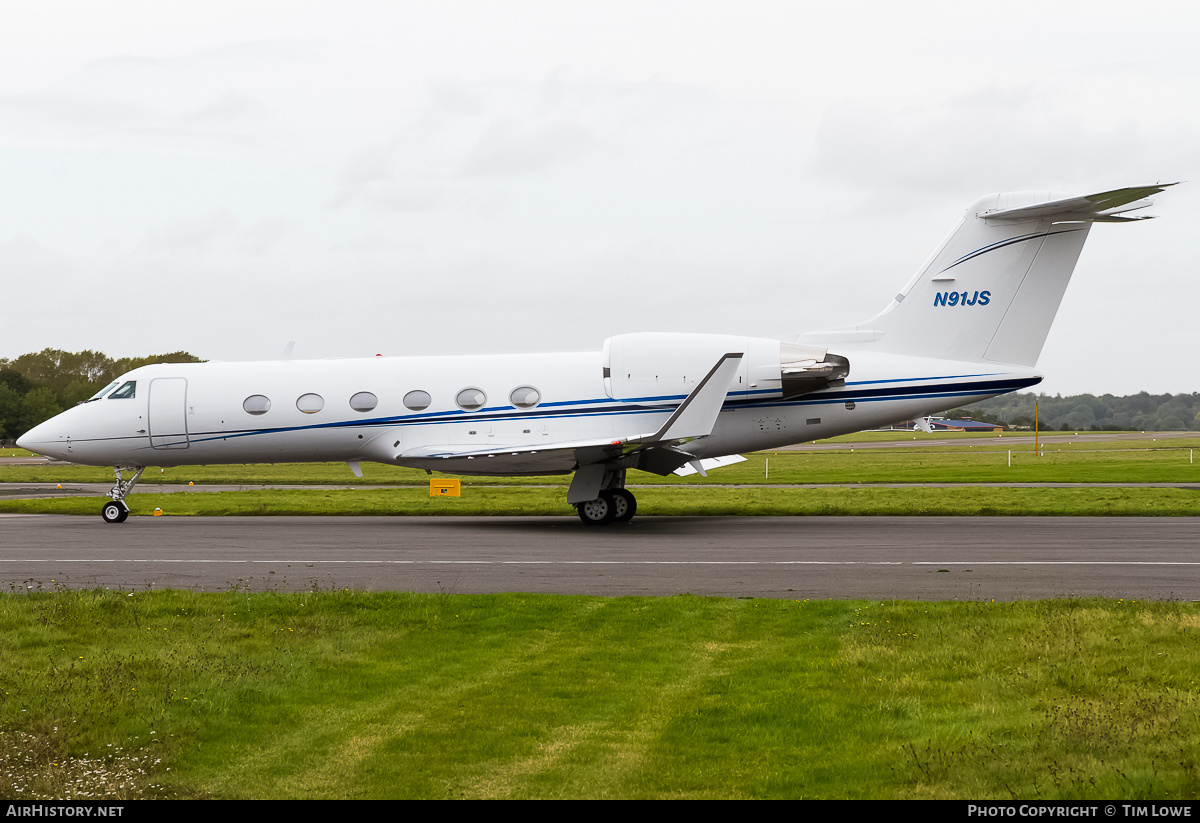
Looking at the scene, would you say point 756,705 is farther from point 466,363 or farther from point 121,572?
point 466,363

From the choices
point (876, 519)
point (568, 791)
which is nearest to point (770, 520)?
point (876, 519)

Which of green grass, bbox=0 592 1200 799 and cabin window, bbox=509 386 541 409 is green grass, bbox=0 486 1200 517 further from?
green grass, bbox=0 592 1200 799

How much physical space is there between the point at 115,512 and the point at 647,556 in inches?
520

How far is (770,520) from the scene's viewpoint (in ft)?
73.0

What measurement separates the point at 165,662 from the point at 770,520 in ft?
52.1

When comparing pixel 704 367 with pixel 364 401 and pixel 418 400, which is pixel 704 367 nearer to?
pixel 418 400

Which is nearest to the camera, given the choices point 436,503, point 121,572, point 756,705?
point 756,705

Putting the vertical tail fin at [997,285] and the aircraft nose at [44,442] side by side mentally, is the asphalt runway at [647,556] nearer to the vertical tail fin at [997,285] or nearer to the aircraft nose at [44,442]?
the aircraft nose at [44,442]

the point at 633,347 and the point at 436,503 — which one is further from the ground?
the point at 633,347

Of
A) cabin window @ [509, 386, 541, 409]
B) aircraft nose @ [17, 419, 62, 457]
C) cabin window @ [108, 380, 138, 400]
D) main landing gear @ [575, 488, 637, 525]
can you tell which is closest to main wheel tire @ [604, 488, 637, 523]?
main landing gear @ [575, 488, 637, 525]

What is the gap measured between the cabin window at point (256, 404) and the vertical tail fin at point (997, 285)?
44.3 ft

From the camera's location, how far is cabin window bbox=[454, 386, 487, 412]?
21.5m

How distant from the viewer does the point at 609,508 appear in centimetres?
2138

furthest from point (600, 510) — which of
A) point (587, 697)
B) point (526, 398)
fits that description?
point (587, 697)
